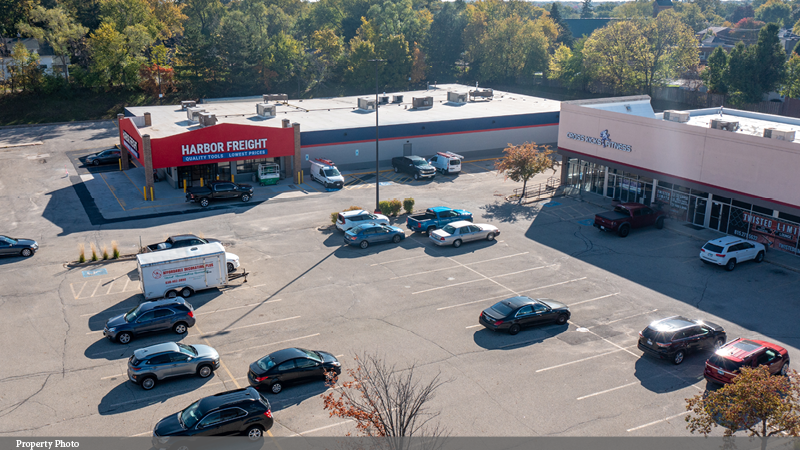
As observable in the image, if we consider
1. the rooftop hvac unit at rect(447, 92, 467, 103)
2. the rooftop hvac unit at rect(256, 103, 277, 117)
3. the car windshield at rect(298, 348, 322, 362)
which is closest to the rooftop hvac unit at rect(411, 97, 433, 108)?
the rooftop hvac unit at rect(447, 92, 467, 103)

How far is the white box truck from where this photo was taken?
1121 inches

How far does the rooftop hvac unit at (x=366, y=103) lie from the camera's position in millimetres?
62344

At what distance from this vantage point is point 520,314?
26266 millimetres

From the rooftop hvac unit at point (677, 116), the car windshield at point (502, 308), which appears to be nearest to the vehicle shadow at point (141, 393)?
the car windshield at point (502, 308)

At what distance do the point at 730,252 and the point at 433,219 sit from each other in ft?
54.6

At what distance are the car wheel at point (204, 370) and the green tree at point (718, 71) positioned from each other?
75.1m

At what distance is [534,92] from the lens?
103 meters

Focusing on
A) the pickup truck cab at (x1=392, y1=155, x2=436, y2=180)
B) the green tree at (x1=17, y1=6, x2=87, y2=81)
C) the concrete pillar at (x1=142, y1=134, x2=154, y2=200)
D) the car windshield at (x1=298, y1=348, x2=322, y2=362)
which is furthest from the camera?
the green tree at (x1=17, y1=6, x2=87, y2=81)

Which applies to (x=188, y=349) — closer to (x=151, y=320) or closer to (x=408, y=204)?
(x=151, y=320)

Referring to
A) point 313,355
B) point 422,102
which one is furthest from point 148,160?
point 422,102

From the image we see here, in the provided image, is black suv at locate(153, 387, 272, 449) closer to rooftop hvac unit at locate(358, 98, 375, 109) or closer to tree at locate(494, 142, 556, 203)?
tree at locate(494, 142, 556, 203)

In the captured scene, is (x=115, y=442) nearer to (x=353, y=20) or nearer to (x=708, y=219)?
(x=708, y=219)

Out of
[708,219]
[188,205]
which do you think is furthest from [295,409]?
[708,219]

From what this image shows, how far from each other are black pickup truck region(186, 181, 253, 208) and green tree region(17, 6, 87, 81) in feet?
164
